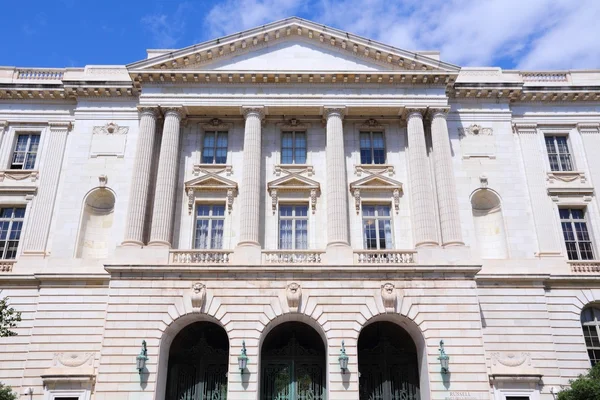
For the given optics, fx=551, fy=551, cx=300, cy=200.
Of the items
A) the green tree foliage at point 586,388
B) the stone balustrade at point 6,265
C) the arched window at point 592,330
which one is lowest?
the green tree foliage at point 586,388

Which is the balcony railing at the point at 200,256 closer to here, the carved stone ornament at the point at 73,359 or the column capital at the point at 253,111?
the carved stone ornament at the point at 73,359

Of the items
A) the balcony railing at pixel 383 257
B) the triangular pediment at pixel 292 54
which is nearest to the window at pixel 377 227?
the balcony railing at pixel 383 257

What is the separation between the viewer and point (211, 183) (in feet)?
89.0

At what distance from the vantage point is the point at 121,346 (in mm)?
22484

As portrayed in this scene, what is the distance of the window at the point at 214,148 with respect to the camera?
1115 inches

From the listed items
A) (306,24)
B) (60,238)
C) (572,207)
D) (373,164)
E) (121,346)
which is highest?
(306,24)

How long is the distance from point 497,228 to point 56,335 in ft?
69.7

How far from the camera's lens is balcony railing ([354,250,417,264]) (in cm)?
2431

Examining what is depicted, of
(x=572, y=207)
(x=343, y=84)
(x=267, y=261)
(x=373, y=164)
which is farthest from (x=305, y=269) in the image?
A: (x=572, y=207)

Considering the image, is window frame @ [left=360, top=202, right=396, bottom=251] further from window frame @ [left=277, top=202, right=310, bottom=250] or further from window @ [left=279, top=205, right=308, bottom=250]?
window @ [left=279, top=205, right=308, bottom=250]

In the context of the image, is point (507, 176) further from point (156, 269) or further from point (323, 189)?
point (156, 269)

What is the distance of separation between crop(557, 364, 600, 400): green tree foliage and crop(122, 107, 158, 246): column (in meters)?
18.8

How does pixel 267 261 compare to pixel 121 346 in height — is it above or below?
above

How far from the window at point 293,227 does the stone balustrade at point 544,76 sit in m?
14.7
